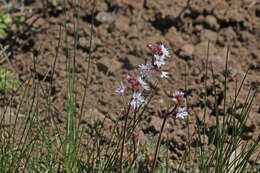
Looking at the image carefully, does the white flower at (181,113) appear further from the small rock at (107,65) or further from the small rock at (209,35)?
the small rock at (209,35)

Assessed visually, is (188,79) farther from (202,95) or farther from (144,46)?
(144,46)

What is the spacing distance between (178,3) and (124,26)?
54cm

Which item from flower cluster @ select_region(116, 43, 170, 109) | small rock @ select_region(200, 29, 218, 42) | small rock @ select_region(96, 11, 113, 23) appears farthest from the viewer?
small rock @ select_region(96, 11, 113, 23)

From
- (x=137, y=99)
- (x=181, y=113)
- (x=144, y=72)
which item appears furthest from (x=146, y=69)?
(x=181, y=113)

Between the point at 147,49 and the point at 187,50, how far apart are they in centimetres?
31

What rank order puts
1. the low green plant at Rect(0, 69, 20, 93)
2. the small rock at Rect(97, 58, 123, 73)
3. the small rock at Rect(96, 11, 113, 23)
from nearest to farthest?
the low green plant at Rect(0, 69, 20, 93)
the small rock at Rect(97, 58, 123, 73)
the small rock at Rect(96, 11, 113, 23)

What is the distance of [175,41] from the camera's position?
2893 mm

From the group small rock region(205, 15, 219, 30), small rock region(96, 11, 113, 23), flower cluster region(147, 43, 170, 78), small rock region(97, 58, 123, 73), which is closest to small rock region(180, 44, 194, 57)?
small rock region(205, 15, 219, 30)

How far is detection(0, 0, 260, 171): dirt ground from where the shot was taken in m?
2.49

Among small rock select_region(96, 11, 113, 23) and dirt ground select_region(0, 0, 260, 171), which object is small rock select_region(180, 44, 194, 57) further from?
small rock select_region(96, 11, 113, 23)

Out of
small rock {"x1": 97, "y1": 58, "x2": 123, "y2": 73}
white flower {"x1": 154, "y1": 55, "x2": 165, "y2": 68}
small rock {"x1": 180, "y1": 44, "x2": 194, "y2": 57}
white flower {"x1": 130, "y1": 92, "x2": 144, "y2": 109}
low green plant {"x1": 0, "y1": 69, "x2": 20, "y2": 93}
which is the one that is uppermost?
white flower {"x1": 154, "y1": 55, "x2": 165, "y2": 68}

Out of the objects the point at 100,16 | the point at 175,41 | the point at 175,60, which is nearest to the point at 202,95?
the point at 175,60

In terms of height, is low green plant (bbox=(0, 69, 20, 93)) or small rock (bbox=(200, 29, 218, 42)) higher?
small rock (bbox=(200, 29, 218, 42))

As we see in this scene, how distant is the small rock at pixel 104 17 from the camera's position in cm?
306
